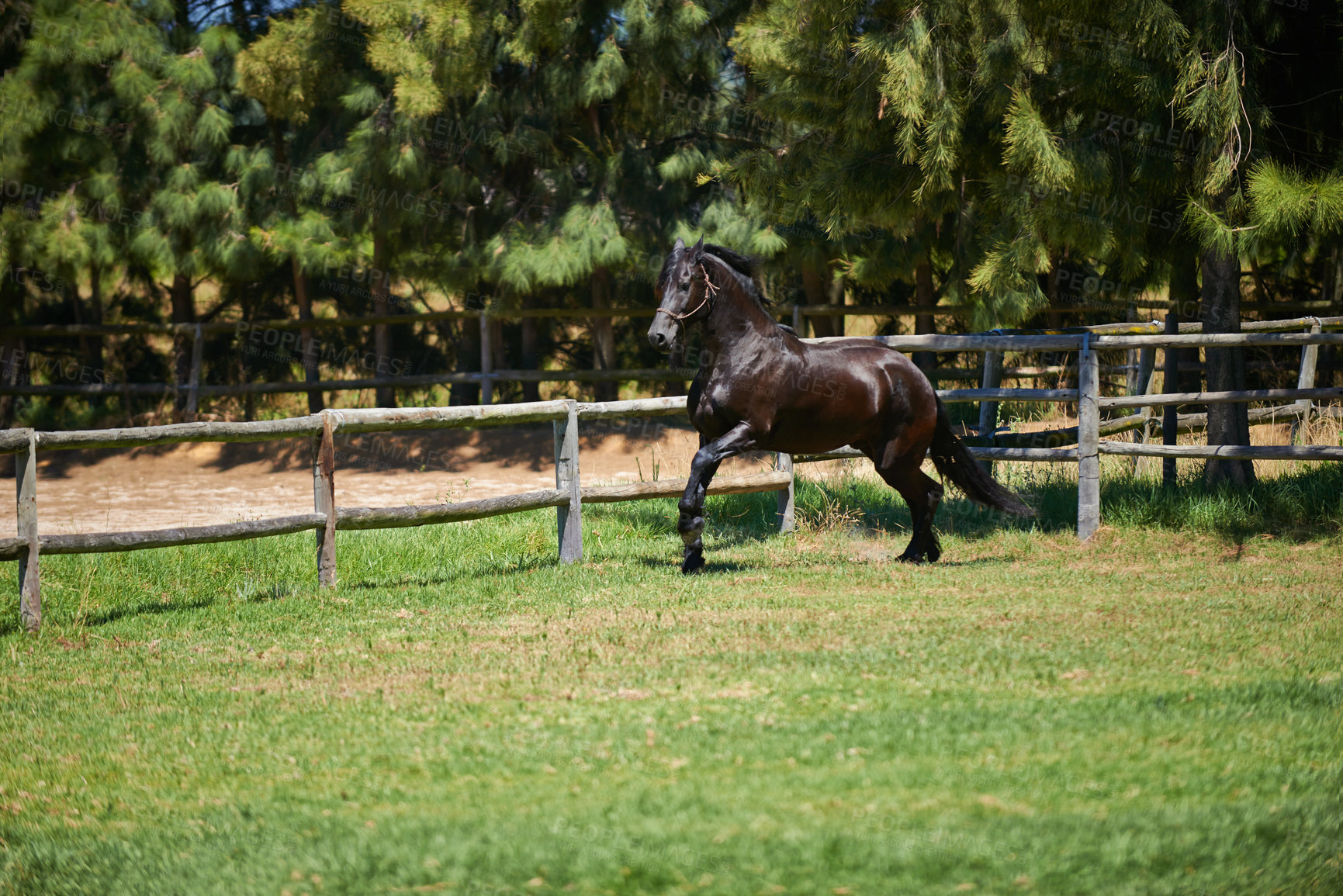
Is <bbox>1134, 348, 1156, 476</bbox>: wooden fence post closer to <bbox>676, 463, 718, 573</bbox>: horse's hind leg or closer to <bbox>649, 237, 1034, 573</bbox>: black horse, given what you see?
<bbox>649, 237, 1034, 573</bbox>: black horse

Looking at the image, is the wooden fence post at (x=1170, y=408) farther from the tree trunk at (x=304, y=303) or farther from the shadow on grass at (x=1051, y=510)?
the tree trunk at (x=304, y=303)

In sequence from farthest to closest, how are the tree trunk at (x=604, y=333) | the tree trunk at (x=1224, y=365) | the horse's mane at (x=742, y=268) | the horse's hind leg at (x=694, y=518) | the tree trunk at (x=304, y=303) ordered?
the tree trunk at (x=304, y=303) < the tree trunk at (x=604, y=333) < the tree trunk at (x=1224, y=365) < the horse's mane at (x=742, y=268) < the horse's hind leg at (x=694, y=518)

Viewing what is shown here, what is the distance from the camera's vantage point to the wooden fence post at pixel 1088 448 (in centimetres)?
809

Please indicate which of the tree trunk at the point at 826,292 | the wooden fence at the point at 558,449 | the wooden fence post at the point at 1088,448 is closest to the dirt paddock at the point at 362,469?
the wooden fence at the point at 558,449

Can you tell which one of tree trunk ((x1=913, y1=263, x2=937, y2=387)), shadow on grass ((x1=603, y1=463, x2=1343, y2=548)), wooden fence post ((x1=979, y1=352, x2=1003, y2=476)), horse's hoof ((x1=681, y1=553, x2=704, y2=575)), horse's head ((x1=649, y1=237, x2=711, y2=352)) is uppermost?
tree trunk ((x1=913, y1=263, x2=937, y2=387))

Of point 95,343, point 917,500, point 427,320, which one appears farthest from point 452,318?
point 917,500

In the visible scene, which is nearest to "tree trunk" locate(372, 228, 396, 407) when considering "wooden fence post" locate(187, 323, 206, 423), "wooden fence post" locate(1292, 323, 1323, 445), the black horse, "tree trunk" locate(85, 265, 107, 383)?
"wooden fence post" locate(187, 323, 206, 423)

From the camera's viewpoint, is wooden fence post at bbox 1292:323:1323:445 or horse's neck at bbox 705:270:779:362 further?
wooden fence post at bbox 1292:323:1323:445

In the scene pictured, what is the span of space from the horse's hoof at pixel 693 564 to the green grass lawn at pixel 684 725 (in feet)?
0.23

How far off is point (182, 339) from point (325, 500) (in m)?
12.0

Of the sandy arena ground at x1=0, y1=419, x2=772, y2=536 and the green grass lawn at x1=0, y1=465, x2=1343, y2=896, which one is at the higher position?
the sandy arena ground at x1=0, y1=419, x2=772, y2=536

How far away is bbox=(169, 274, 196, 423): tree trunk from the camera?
17.3m

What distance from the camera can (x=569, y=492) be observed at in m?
7.83

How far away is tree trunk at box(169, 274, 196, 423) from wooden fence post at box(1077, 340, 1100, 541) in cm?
1332
